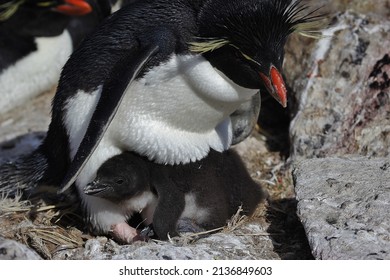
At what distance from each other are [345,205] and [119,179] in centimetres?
75

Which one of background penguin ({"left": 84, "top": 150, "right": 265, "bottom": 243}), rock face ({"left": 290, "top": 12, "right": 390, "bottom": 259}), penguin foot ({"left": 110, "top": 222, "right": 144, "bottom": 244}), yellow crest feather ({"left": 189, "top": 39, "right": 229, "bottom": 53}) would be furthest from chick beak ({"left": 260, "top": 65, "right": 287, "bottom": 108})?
penguin foot ({"left": 110, "top": 222, "right": 144, "bottom": 244})

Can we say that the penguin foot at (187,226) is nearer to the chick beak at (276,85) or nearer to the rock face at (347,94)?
the chick beak at (276,85)

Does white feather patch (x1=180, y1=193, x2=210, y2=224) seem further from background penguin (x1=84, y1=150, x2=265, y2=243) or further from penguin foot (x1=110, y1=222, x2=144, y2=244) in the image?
penguin foot (x1=110, y1=222, x2=144, y2=244)

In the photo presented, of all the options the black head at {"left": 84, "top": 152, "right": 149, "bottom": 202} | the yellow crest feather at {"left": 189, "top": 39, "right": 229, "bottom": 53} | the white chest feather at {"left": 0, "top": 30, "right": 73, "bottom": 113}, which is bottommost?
the white chest feather at {"left": 0, "top": 30, "right": 73, "bottom": 113}

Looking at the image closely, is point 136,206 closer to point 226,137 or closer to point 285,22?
point 226,137

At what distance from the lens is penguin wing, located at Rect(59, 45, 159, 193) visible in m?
2.80

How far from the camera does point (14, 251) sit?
270 cm

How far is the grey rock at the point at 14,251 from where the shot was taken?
2.67m

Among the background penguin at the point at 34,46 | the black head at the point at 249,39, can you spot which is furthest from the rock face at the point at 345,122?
the background penguin at the point at 34,46

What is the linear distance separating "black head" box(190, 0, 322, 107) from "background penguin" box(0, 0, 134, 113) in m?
1.92

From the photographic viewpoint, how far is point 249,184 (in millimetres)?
3359

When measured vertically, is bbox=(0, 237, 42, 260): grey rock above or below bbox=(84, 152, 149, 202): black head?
below
